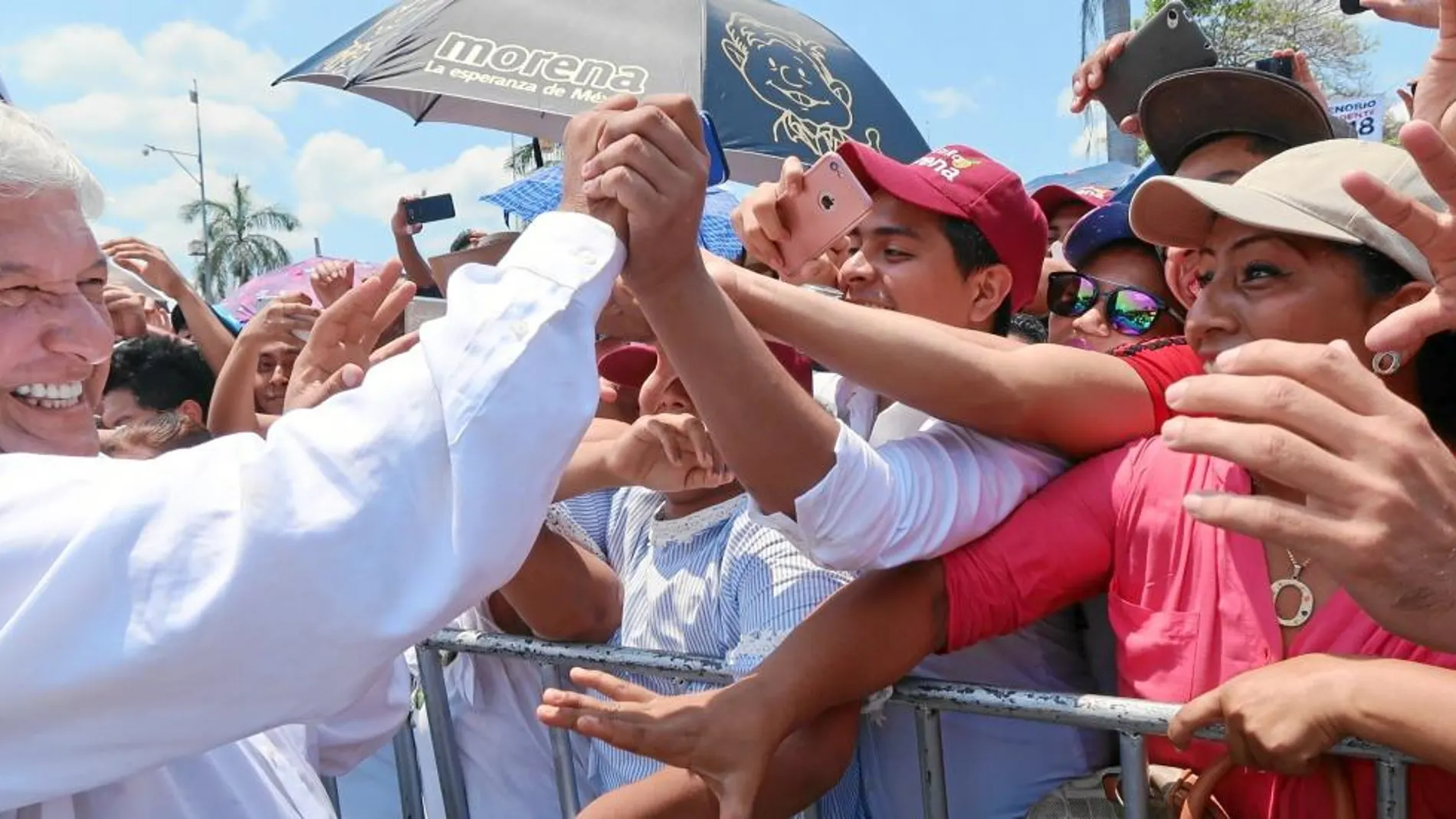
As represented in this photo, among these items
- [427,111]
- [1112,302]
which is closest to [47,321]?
[1112,302]

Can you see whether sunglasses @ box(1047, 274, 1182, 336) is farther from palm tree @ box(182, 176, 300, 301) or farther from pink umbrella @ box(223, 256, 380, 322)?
palm tree @ box(182, 176, 300, 301)

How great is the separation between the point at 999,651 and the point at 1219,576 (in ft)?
1.47

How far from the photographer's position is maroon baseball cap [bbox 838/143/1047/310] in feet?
8.03

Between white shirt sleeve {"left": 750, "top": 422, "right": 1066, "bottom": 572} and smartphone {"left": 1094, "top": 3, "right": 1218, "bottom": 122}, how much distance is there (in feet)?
5.67

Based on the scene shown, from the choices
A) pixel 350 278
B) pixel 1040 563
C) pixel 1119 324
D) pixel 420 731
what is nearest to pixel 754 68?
pixel 350 278

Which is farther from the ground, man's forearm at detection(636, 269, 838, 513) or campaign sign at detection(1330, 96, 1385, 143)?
man's forearm at detection(636, 269, 838, 513)

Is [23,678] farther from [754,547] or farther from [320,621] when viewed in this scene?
[754,547]

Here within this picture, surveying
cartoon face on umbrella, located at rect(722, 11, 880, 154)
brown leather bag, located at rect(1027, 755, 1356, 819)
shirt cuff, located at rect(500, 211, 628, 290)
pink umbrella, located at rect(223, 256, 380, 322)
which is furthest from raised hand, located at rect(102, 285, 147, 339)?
pink umbrella, located at rect(223, 256, 380, 322)

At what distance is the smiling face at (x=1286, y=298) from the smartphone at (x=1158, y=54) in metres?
1.55

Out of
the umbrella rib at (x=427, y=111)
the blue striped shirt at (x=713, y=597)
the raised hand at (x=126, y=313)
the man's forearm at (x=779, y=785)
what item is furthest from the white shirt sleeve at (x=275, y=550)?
the umbrella rib at (x=427, y=111)

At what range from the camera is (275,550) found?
1.14 m

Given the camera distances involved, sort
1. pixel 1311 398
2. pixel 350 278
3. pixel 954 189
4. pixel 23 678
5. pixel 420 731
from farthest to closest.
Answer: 1. pixel 350 278
2. pixel 420 731
3. pixel 954 189
4. pixel 1311 398
5. pixel 23 678

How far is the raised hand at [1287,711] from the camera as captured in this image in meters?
1.40

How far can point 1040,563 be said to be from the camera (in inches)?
71.3
